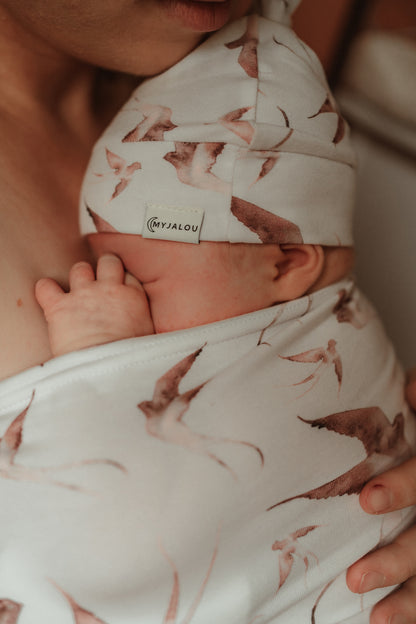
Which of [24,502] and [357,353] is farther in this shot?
[357,353]

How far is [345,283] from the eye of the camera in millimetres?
866

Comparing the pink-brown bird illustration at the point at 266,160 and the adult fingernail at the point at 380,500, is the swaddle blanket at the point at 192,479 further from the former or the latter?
the pink-brown bird illustration at the point at 266,160

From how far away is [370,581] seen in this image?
0.73 metres

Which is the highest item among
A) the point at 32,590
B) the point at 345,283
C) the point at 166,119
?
the point at 166,119

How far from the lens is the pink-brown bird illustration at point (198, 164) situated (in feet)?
2.37

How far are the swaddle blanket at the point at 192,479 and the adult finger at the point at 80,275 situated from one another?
0.12 metres

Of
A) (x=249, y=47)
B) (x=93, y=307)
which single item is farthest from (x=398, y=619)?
(x=249, y=47)

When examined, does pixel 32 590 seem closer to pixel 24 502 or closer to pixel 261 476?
pixel 24 502

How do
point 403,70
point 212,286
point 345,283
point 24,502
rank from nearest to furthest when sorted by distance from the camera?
point 24,502
point 212,286
point 345,283
point 403,70

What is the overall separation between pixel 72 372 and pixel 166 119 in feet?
Result: 1.32

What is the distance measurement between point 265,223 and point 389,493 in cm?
44

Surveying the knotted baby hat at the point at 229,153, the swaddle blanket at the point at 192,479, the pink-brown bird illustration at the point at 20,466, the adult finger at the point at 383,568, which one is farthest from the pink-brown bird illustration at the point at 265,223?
the adult finger at the point at 383,568

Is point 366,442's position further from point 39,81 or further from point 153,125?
→ point 39,81

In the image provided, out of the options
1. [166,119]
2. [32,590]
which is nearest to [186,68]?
[166,119]
